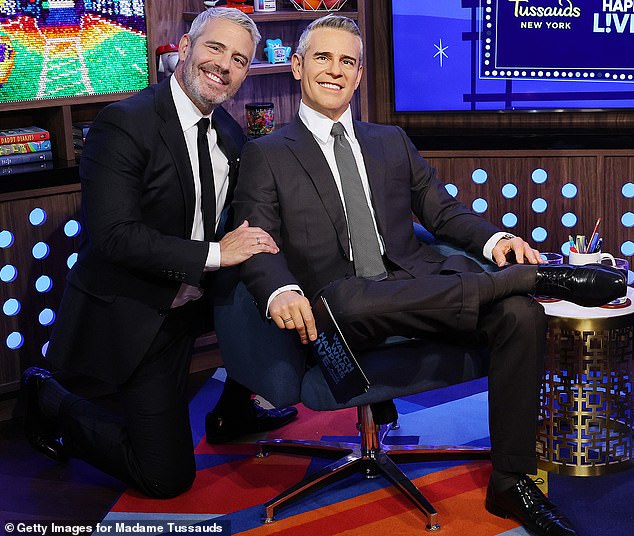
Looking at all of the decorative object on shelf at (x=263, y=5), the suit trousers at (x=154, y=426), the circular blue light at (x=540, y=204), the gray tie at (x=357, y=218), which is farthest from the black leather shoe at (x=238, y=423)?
the decorative object on shelf at (x=263, y=5)

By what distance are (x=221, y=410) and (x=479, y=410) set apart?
93 centimetres

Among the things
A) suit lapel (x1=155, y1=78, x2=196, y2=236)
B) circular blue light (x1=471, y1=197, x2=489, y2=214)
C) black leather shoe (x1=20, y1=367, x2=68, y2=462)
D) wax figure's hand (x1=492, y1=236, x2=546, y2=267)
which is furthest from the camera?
circular blue light (x1=471, y1=197, x2=489, y2=214)

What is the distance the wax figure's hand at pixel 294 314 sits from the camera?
98.9 inches

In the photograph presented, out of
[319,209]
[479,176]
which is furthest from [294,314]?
[479,176]

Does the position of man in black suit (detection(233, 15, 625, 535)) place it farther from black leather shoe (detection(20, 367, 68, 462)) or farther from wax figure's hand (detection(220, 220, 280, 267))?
black leather shoe (detection(20, 367, 68, 462))

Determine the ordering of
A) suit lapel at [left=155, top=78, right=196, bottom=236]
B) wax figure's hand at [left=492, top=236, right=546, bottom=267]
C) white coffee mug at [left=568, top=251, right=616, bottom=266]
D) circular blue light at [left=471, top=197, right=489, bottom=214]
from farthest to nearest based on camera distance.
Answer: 1. circular blue light at [left=471, top=197, right=489, bottom=214]
2. white coffee mug at [left=568, top=251, right=616, bottom=266]
3. suit lapel at [left=155, top=78, right=196, bottom=236]
4. wax figure's hand at [left=492, top=236, right=546, bottom=267]

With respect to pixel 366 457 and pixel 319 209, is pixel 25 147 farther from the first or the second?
pixel 366 457

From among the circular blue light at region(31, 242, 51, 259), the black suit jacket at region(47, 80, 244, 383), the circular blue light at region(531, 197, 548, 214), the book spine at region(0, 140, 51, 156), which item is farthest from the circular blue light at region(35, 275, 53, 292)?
the circular blue light at region(531, 197, 548, 214)

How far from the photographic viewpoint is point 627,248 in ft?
13.3

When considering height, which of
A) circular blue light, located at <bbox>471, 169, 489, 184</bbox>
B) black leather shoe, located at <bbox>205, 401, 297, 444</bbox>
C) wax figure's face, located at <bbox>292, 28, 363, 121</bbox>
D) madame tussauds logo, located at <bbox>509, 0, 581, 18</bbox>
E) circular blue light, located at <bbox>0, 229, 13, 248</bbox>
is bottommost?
black leather shoe, located at <bbox>205, 401, 297, 444</bbox>

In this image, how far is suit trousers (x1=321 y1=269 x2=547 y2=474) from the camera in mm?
2541

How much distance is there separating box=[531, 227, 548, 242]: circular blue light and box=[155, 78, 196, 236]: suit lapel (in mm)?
1798

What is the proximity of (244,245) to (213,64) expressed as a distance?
24.7 inches

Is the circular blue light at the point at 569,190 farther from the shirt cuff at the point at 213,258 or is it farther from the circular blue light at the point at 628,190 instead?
the shirt cuff at the point at 213,258
